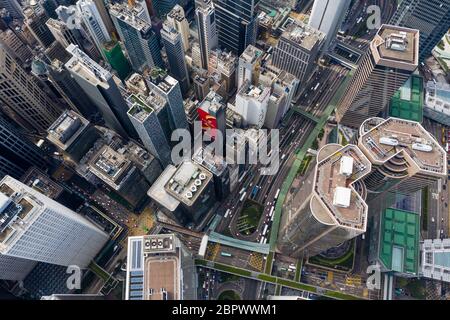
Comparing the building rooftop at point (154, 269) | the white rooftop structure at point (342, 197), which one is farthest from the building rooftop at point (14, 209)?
the white rooftop structure at point (342, 197)

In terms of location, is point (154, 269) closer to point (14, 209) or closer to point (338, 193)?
point (14, 209)

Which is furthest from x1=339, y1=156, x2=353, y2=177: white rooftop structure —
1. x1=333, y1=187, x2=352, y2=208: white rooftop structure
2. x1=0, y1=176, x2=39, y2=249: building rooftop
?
x1=0, y1=176, x2=39, y2=249: building rooftop

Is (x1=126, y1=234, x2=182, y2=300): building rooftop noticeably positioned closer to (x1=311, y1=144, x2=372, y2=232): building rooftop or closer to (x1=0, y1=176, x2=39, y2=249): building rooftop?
(x1=0, y1=176, x2=39, y2=249): building rooftop
